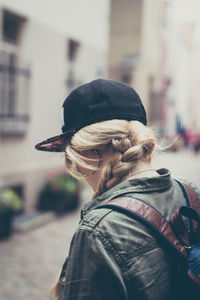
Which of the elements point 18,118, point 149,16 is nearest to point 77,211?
point 18,118

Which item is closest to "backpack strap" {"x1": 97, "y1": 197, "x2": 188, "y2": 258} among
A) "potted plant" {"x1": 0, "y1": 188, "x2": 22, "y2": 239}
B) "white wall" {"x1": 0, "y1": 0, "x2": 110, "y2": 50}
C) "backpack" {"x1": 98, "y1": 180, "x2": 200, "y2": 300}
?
"backpack" {"x1": 98, "y1": 180, "x2": 200, "y2": 300}

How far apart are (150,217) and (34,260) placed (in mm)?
5077

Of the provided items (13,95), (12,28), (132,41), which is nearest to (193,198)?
(13,95)

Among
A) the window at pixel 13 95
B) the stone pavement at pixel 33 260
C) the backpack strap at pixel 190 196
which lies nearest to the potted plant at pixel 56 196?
the stone pavement at pixel 33 260

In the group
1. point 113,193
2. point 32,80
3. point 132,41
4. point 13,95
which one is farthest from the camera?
point 132,41

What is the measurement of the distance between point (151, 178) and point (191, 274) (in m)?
0.36

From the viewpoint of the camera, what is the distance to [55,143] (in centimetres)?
169

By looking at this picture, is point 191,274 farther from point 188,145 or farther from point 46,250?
point 188,145

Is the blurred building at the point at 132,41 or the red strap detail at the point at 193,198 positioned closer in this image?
the red strap detail at the point at 193,198

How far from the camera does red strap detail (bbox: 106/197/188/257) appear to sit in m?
1.32

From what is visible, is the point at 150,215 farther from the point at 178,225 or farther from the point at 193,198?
the point at 193,198

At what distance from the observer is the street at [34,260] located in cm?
498

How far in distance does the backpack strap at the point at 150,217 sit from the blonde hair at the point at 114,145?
18 cm

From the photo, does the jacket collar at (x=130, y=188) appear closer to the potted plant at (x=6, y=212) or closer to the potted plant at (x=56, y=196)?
the potted plant at (x=6, y=212)
